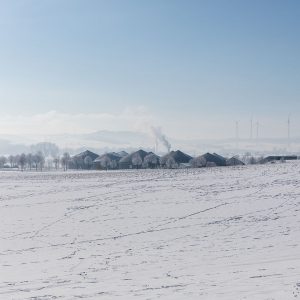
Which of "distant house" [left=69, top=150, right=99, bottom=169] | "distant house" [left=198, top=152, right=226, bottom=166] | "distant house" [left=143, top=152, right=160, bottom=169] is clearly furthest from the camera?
"distant house" [left=69, top=150, right=99, bottom=169]

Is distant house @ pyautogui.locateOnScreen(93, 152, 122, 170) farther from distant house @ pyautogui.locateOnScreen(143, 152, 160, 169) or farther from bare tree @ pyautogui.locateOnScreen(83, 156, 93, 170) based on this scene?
distant house @ pyautogui.locateOnScreen(143, 152, 160, 169)

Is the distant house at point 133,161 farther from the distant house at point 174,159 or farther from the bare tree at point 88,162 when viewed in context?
the bare tree at point 88,162

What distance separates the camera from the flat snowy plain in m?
14.2

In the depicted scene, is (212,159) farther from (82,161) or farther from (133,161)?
(82,161)

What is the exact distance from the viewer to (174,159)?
14588cm

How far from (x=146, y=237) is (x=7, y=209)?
16.9 meters

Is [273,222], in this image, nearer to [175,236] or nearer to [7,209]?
[175,236]

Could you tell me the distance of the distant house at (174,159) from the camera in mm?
140000

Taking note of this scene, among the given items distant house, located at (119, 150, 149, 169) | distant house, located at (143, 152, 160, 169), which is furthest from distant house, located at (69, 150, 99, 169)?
distant house, located at (143, 152, 160, 169)

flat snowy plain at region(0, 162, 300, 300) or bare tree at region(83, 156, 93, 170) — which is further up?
bare tree at region(83, 156, 93, 170)

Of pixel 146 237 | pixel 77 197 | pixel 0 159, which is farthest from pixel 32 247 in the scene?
pixel 0 159

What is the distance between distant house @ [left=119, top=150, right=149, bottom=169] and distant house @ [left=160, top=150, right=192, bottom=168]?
264 inches

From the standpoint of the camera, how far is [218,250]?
67.8ft

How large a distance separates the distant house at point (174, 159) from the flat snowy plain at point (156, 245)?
95.8 m
